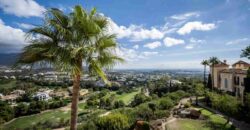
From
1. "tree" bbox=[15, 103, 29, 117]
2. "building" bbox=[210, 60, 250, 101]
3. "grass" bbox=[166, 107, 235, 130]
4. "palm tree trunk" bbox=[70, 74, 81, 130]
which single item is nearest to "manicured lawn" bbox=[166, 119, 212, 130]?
"grass" bbox=[166, 107, 235, 130]

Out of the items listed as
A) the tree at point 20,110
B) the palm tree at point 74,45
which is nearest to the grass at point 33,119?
the tree at point 20,110

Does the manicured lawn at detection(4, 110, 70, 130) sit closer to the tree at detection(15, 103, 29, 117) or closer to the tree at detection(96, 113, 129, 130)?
the tree at detection(15, 103, 29, 117)

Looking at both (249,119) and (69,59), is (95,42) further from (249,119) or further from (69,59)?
(249,119)

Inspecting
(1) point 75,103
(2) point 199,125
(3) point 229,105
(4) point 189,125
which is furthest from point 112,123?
(3) point 229,105

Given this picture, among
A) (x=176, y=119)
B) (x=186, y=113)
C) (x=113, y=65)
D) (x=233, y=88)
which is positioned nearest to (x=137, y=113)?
(x=176, y=119)

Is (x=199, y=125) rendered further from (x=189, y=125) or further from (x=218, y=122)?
(x=218, y=122)

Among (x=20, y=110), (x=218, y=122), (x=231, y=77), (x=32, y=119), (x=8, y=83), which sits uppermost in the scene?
(x=231, y=77)
